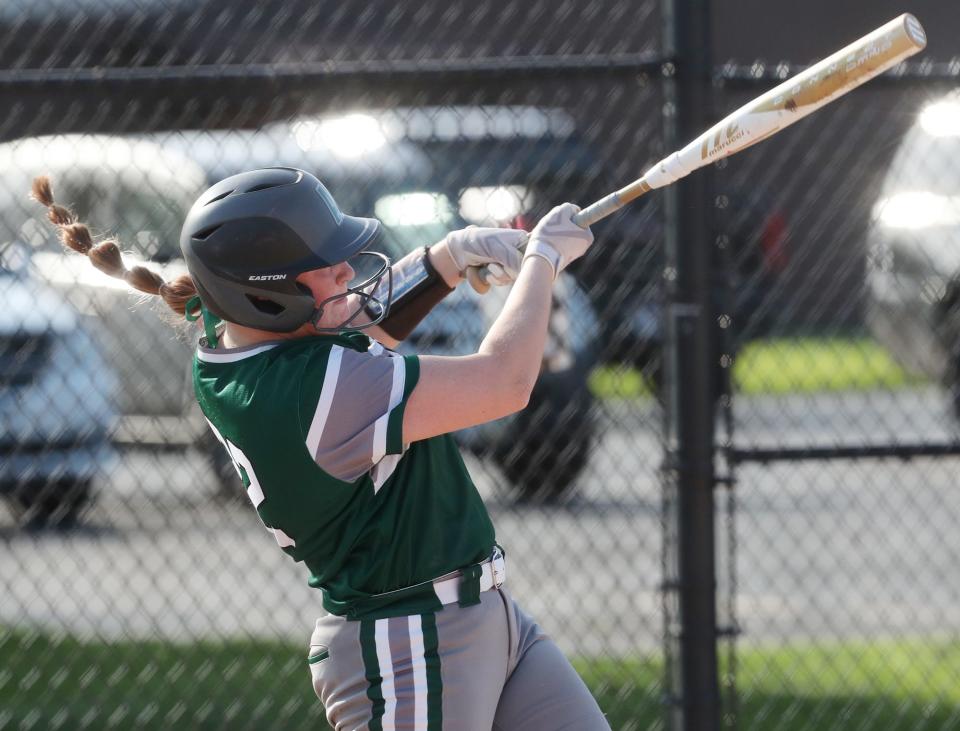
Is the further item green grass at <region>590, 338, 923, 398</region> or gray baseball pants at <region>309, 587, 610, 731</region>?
green grass at <region>590, 338, 923, 398</region>

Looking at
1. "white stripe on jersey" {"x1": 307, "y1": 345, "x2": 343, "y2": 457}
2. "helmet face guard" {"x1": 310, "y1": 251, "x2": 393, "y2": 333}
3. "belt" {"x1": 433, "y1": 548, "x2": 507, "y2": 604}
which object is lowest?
"belt" {"x1": 433, "y1": 548, "x2": 507, "y2": 604}

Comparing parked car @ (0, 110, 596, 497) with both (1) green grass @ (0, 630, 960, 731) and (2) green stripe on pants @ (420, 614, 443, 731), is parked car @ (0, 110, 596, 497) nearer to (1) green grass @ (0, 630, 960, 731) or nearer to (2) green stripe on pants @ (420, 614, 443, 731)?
(1) green grass @ (0, 630, 960, 731)

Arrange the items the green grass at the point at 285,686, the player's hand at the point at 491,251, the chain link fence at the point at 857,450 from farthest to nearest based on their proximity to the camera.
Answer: the green grass at the point at 285,686, the chain link fence at the point at 857,450, the player's hand at the point at 491,251

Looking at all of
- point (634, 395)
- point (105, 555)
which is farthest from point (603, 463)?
point (105, 555)

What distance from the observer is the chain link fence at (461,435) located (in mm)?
3607

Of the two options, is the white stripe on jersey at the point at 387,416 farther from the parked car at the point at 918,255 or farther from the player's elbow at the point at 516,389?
the parked car at the point at 918,255

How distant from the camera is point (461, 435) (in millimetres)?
5895

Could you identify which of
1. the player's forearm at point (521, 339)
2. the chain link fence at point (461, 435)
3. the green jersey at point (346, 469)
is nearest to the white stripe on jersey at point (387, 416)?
the green jersey at point (346, 469)

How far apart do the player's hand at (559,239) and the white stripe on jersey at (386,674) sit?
2.33 ft

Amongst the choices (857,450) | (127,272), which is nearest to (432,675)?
(127,272)

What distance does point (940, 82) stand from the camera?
3586 mm

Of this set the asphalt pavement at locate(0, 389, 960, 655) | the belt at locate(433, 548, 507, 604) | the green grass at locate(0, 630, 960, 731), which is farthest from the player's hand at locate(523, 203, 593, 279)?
the asphalt pavement at locate(0, 389, 960, 655)

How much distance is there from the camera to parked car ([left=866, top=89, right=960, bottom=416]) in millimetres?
6316

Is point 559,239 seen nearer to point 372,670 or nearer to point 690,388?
point 372,670
